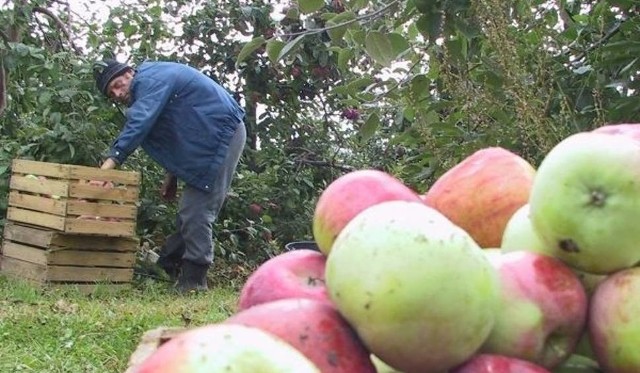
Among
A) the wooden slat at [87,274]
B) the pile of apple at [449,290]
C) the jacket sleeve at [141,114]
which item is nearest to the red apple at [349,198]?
the pile of apple at [449,290]

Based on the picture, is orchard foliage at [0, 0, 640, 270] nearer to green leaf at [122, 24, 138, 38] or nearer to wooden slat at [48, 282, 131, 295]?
green leaf at [122, 24, 138, 38]

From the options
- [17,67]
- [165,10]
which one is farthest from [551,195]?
[165,10]

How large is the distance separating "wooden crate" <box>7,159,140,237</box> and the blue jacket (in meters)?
0.30

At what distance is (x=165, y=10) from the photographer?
7.43 meters

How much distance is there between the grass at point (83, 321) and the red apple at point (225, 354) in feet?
8.52

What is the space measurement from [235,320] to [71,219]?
4206 mm

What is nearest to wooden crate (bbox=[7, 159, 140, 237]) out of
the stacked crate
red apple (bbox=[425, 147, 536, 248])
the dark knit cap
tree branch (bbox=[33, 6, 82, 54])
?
the stacked crate

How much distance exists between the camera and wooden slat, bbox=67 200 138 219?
15.9 feet

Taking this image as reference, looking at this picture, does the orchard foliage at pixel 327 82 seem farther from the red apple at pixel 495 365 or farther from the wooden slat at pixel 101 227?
the red apple at pixel 495 365

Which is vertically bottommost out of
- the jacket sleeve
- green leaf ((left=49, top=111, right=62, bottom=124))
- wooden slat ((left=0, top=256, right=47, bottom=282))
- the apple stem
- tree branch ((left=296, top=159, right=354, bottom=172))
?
wooden slat ((left=0, top=256, right=47, bottom=282))

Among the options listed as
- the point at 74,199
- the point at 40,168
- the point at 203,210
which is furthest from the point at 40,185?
the point at 203,210

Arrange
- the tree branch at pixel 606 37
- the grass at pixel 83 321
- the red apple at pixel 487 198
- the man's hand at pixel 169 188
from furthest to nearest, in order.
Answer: the man's hand at pixel 169 188
the grass at pixel 83 321
the tree branch at pixel 606 37
the red apple at pixel 487 198

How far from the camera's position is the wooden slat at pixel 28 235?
16.0 ft

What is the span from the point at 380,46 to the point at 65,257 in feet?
9.77
